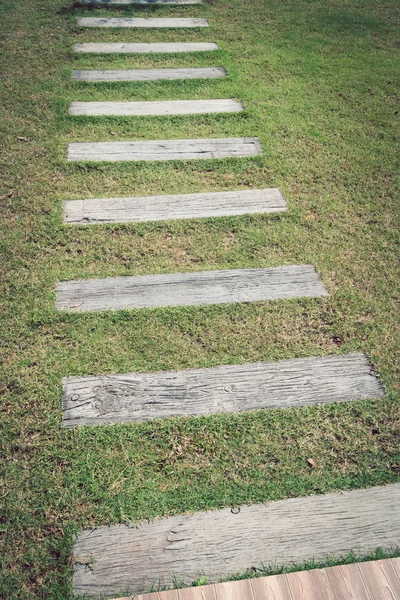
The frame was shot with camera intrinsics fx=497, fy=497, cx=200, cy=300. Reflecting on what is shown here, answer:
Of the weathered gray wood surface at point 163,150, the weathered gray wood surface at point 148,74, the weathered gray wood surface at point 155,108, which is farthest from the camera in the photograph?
the weathered gray wood surface at point 148,74

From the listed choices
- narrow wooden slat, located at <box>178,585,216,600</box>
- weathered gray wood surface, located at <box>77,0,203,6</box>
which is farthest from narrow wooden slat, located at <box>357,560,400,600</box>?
weathered gray wood surface, located at <box>77,0,203,6</box>

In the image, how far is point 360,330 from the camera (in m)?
3.56

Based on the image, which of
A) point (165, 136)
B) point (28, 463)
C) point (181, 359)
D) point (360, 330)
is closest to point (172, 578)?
point (28, 463)

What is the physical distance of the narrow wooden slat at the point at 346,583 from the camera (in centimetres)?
226

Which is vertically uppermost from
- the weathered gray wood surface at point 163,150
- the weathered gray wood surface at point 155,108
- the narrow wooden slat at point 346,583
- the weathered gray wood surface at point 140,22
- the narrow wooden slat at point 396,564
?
the weathered gray wood surface at point 140,22

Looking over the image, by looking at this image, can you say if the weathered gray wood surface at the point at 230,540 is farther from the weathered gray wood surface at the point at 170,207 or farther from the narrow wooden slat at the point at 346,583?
the weathered gray wood surface at the point at 170,207

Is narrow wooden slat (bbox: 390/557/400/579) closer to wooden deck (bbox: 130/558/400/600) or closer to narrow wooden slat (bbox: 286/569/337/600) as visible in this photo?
wooden deck (bbox: 130/558/400/600)

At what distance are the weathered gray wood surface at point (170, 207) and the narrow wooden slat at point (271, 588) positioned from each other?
2911 millimetres

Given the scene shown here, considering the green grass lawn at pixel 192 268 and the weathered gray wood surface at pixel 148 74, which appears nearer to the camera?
the green grass lawn at pixel 192 268

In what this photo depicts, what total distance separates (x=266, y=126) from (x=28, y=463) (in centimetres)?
427

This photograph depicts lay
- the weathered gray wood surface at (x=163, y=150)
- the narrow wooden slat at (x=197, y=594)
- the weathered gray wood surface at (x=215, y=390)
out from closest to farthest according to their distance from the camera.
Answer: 1. the narrow wooden slat at (x=197, y=594)
2. the weathered gray wood surface at (x=215, y=390)
3. the weathered gray wood surface at (x=163, y=150)

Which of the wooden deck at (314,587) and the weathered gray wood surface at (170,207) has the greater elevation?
the weathered gray wood surface at (170,207)

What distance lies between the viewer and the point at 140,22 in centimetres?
736

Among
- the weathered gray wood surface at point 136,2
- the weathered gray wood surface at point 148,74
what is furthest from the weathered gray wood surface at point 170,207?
the weathered gray wood surface at point 136,2
